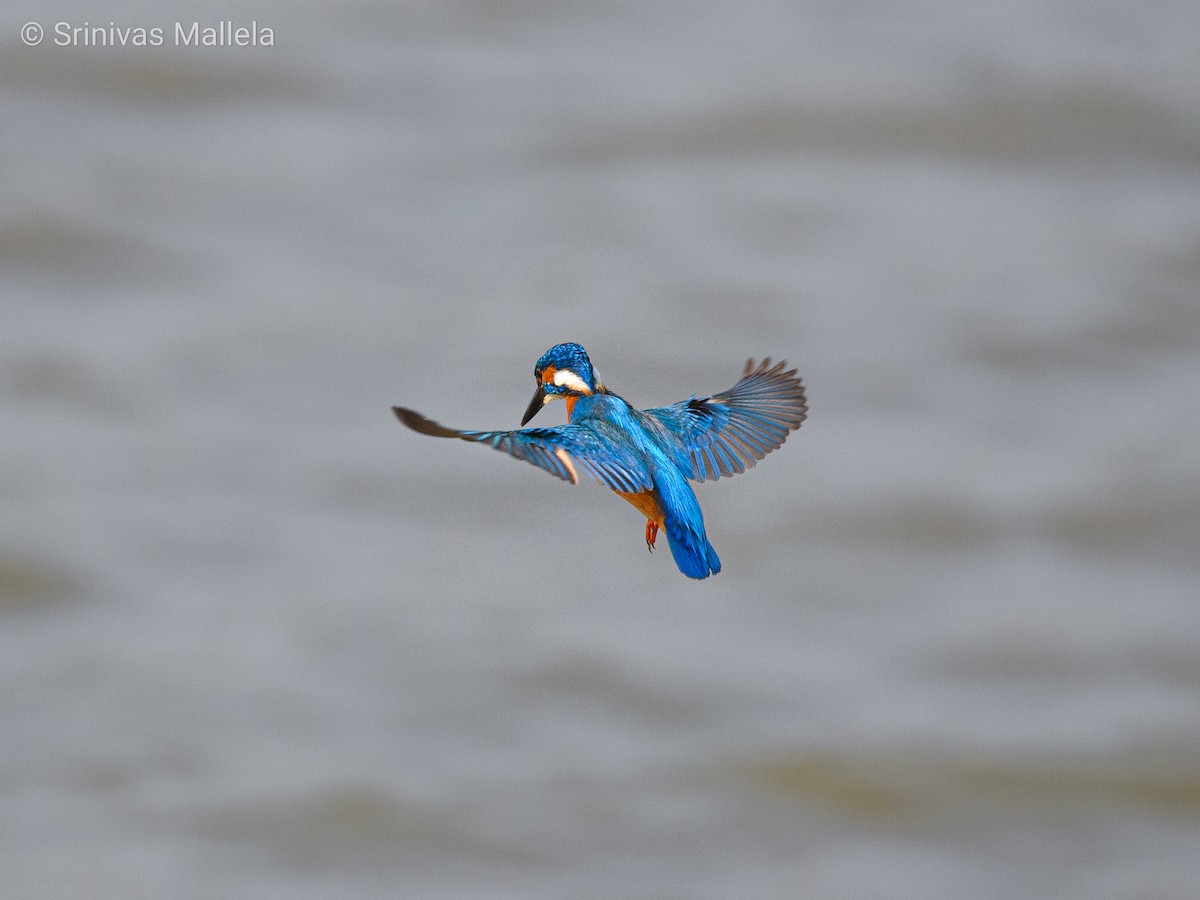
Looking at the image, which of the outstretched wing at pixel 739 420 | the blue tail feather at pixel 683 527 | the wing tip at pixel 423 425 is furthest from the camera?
the outstretched wing at pixel 739 420

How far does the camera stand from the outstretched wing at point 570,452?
2.70 ft

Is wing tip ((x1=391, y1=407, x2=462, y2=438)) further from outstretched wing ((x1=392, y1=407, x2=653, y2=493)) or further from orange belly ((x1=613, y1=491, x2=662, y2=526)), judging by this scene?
orange belly ((x1=613, y1=491, x2=662, y2=526))

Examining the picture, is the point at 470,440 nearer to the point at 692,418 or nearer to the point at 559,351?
the point at 559,351

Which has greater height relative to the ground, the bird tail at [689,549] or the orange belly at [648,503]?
the orange belly at [648,503]

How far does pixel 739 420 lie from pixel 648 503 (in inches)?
7.5

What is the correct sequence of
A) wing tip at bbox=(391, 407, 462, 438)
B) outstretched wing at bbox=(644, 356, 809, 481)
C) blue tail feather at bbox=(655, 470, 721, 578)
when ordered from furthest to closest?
outstretched wing at bbox=(644, 356, 809, 481) < blue tail feather at bbox=(655, 470, 721, 578) < wing tip at bbox=(391, 407, 462, 438)

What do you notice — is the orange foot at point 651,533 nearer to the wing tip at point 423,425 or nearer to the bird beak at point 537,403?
the bird beak at point 537,403

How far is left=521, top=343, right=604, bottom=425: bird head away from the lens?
37.0 inches

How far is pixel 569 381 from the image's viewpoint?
94 cm

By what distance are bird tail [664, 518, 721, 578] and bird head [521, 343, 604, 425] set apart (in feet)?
0.33

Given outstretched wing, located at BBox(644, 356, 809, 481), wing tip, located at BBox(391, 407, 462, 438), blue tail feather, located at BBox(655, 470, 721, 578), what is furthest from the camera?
outstretched wing, located at BBox(644, 356, 809, 481)

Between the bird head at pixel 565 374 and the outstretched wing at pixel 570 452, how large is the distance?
0.02m

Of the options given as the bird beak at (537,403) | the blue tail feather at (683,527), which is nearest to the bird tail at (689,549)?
the blue tail feather at (683,527)

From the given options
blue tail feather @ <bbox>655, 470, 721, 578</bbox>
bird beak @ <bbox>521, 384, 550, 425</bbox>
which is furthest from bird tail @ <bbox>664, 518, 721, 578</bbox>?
bird beak @ <bbox>521, 384, 550, 425</bbox>
